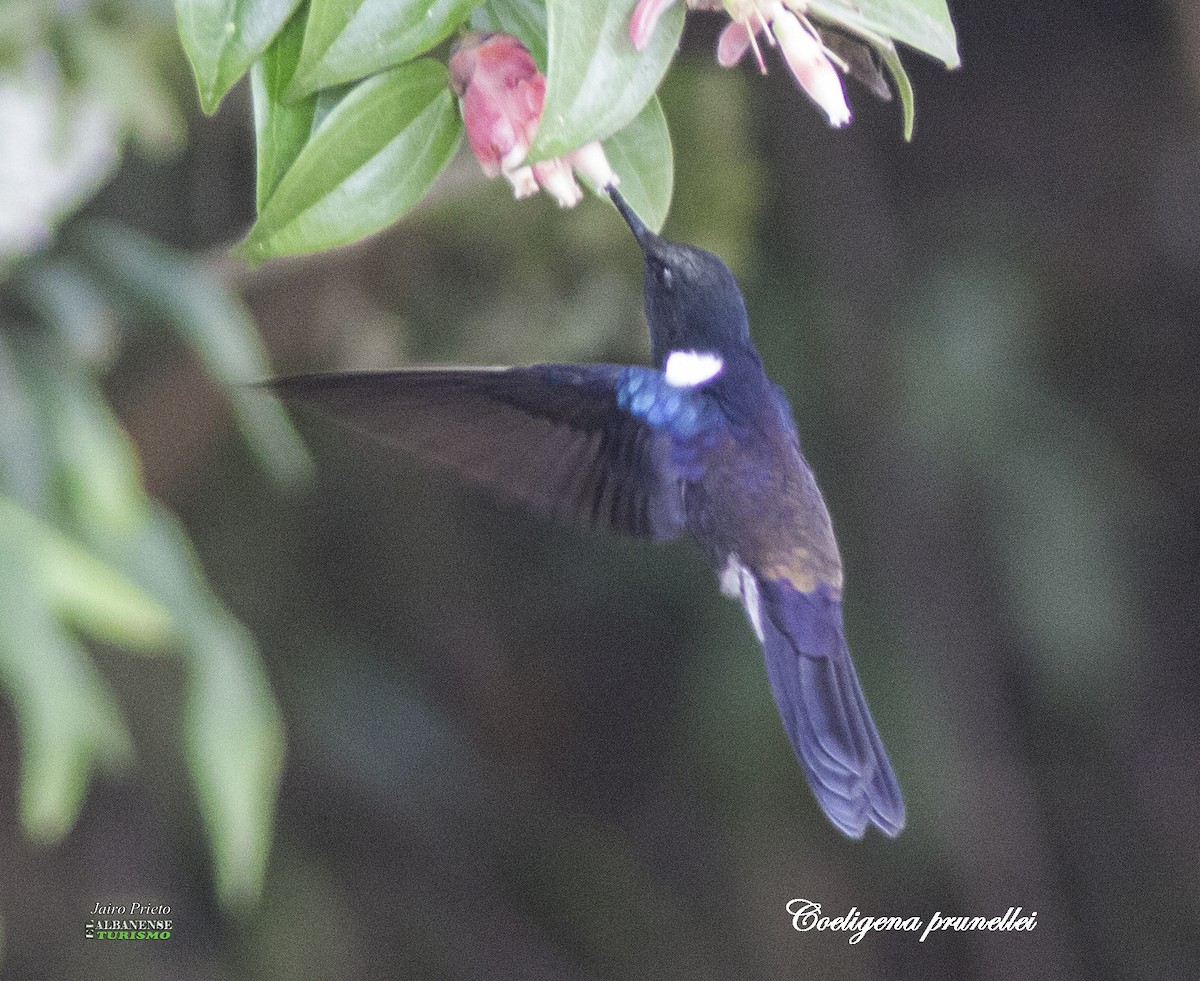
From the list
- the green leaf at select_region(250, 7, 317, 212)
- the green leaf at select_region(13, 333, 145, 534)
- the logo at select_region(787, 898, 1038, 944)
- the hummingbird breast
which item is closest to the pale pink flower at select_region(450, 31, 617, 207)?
the green leaf at select_region(250, 7, 317, 212)

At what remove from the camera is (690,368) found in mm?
1082

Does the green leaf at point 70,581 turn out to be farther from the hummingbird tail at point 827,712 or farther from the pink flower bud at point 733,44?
the pink flower bud at point 733,44

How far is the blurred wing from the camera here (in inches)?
36.9

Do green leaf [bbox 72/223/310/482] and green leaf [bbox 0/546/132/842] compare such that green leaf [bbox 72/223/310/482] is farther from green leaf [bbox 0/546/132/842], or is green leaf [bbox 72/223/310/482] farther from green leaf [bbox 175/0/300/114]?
green leaf [bbox 175/0/300/114]

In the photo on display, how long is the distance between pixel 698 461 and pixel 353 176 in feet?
1.42

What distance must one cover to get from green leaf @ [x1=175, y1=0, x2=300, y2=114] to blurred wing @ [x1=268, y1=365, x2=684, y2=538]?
0.20m

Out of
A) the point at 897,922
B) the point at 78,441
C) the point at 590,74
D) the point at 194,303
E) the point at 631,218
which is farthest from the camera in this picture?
the point at 897,922

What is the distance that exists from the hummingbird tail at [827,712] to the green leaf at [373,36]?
1.90 ft

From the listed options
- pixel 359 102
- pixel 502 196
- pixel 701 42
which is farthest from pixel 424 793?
pixel 359 102

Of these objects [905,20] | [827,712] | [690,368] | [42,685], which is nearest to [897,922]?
[42,685]

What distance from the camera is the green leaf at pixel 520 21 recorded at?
33.6 inches

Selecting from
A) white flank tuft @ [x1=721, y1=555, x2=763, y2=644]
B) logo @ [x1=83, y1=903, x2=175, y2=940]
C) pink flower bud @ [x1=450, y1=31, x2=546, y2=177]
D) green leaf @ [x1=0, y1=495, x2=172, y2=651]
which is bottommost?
logo @ [x1=83, y1=903, x2=175, y2=940]

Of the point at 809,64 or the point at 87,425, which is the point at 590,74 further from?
the point at 87,425

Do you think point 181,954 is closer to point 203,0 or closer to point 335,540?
point 335,540
